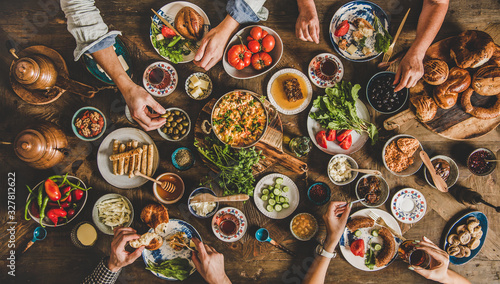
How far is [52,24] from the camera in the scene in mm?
3205

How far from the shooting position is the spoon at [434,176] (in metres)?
2.95

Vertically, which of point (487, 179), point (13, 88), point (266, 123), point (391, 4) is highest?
point (391, 4)

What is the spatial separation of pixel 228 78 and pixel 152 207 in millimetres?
1752

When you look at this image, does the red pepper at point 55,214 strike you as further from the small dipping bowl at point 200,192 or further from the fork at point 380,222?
the fork at point 380,222

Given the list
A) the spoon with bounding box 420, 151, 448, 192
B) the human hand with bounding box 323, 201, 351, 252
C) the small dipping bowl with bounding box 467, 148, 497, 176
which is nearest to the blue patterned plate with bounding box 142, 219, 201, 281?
the human hand with bounding box 323, 201, 351, 252

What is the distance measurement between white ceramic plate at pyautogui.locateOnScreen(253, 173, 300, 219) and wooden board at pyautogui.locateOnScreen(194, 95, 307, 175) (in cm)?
13

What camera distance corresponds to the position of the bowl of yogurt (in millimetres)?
3072

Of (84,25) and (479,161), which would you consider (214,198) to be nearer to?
(84,25)

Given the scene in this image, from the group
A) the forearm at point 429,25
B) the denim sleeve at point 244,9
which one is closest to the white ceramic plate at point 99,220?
the denim sleeve at point 244,9

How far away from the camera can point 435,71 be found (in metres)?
2.85

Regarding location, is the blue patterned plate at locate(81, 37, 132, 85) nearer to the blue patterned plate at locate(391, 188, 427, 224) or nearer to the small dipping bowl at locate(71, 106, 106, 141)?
the small dipping bowl at locate(71, 106, 106, 141)

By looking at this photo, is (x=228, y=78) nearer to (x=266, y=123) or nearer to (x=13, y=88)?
(x=266, y=123)

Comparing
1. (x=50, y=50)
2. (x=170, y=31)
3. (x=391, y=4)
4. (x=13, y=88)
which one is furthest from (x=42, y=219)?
(x=391, y=4)

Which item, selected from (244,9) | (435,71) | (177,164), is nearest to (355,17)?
(435,71)
